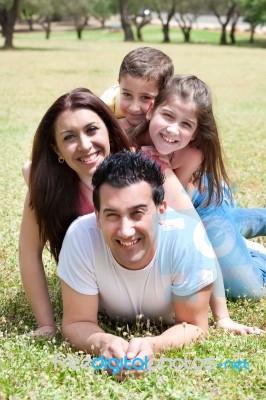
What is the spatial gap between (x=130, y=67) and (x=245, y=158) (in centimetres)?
620

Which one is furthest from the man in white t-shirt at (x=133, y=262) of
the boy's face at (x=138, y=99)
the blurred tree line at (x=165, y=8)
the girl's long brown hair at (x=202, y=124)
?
the blurred tree line at (x=165, y=8)

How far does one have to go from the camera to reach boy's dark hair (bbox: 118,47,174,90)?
5.33m

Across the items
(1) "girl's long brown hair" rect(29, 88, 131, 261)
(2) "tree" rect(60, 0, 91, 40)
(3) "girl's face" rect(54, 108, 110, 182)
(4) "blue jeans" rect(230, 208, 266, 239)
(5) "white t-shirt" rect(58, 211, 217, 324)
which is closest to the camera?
(5) "white t-shirt" rect(58, 211, 217, 324)

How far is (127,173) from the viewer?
12.4ft

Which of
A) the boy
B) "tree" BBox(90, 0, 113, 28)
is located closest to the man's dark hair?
the boy

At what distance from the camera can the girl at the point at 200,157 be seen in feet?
15.3

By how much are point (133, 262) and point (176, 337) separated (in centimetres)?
53

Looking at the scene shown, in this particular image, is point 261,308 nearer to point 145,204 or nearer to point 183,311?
point 183,311

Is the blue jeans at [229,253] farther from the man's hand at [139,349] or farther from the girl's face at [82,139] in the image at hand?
the man's hand at [139,349]

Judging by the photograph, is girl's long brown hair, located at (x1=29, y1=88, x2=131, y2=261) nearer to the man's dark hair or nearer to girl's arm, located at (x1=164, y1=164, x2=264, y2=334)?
girl's arm, located at (x1=164, y1=164, x2=264, y2=334)

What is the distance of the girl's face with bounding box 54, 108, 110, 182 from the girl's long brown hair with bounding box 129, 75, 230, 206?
1.98ft

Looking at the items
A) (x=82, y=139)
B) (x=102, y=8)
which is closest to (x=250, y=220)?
(x=82, y=139)

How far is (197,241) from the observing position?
4199 mm

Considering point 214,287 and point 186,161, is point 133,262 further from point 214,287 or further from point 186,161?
point 186,161
